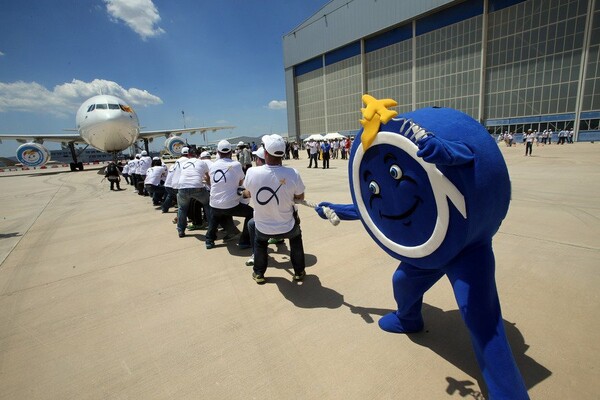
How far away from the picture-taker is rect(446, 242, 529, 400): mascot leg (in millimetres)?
1553

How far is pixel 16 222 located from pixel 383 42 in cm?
4032

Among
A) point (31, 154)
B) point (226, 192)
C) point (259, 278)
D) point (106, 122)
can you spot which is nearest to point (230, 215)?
point (226, 192)

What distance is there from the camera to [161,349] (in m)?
2.38

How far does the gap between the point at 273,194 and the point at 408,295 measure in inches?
64.3

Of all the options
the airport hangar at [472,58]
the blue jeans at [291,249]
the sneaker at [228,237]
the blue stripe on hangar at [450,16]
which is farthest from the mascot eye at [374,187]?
the blue stripe on hangar at [450,16]

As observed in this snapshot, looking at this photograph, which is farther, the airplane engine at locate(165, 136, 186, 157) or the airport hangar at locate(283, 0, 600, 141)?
the airport hangar at locate(283, 0, 600, 141)

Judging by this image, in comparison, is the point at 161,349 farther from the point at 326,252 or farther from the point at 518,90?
the point at 518,90

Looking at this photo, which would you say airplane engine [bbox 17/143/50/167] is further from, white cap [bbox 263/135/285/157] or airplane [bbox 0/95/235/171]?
white cap [bbox 263/135/285/157]

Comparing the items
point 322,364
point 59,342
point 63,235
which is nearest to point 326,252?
point 322,364

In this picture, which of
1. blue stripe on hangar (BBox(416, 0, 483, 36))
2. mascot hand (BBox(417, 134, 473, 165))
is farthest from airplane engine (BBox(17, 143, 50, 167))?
blue stripe on hangar (BBox(416, 0, 483, 36))

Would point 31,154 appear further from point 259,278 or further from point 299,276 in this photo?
point 299,276

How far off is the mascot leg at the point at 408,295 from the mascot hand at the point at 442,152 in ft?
3.12

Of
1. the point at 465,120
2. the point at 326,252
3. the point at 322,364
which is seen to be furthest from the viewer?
A: the point at 326,252

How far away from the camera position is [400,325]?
7.86 ft
